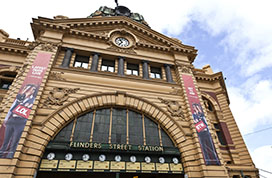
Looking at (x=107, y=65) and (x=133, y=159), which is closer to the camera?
(x=133, y=159)

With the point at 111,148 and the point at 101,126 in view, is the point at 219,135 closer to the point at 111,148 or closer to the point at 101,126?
the point at 111,148

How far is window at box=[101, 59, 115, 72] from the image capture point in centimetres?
1966

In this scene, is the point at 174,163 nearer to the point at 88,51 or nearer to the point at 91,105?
the point at 91,105

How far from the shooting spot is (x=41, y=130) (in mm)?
12664

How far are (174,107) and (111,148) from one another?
8.57 metres

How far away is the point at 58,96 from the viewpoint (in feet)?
48.5

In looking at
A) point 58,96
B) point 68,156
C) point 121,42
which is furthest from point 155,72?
point 68,156

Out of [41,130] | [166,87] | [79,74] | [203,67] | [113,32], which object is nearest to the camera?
[41,130]

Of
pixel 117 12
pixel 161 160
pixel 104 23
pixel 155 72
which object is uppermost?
pixel 117 12

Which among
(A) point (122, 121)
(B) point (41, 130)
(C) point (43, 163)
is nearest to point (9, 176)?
(C) point (43, 163)

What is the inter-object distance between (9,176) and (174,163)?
42.9ft

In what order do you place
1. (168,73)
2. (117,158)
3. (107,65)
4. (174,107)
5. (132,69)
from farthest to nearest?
(132,69)
(168,73)
(107,65)
(174,107)
(117,158)

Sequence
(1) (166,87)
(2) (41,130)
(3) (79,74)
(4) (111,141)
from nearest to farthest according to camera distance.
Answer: (2) (41,130) < (4) (111,141) < (3) (79,74) < (1) (166,87)

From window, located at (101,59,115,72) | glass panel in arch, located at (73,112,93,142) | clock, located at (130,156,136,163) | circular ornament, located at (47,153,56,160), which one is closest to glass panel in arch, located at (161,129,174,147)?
clock, located at (130,156,136,163)
